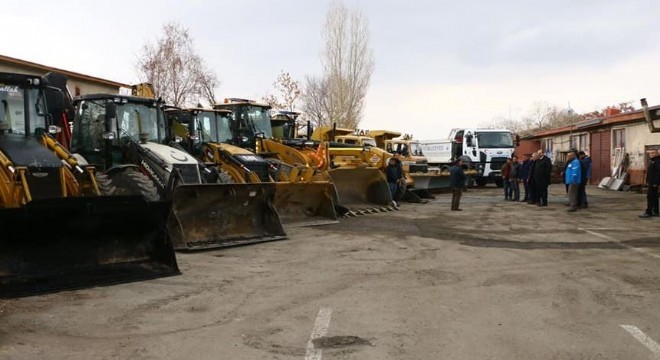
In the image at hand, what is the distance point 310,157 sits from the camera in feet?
58.0

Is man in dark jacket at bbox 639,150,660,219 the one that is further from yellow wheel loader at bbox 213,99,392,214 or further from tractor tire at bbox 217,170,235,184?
tractor tire at bbox 217,170,235,184

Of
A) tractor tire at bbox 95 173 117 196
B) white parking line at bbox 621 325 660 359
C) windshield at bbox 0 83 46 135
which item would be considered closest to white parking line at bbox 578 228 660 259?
white parking line at bbox 621 325 660 359

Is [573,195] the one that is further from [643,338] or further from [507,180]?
[643,338]

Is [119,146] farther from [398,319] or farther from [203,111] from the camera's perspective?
[398,319]

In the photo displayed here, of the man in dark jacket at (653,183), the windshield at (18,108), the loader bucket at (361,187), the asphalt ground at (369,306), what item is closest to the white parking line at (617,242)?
the asphalt ground at (369,306)

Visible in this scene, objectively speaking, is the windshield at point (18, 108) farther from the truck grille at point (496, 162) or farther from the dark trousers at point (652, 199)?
the truck grille at point (496, 162)

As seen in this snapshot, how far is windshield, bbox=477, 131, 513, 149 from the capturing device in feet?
100.0

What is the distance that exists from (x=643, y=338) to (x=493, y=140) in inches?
1005

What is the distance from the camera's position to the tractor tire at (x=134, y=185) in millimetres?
9719

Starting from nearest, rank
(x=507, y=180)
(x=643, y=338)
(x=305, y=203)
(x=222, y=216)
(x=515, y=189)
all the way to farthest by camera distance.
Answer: (x=643, y=338), (x=222, y=216), (x=305, y=203), (x=515, y=189), (x=507, y=180)

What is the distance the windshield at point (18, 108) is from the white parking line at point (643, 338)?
830cm

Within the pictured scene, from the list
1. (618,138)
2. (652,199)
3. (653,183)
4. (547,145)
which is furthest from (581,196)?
(547,145)

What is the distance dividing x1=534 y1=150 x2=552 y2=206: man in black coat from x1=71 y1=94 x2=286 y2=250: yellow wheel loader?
11.2m

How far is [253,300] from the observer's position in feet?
24.4
